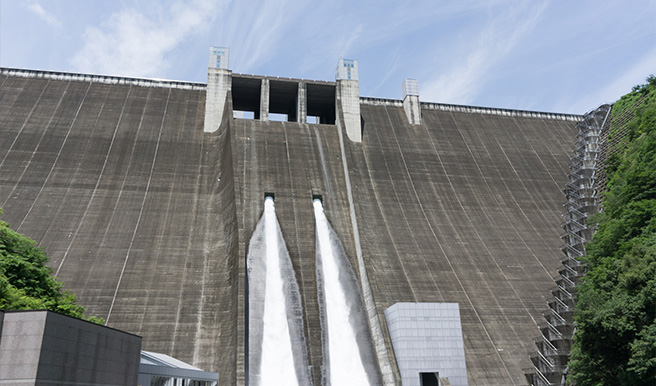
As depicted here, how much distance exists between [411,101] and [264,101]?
11135 mm

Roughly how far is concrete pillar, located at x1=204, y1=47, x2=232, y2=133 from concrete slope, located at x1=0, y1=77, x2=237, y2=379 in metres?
0.99

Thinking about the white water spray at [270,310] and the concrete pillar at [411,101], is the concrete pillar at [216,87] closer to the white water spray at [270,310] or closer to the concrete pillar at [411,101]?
the white water spray at [270,310]

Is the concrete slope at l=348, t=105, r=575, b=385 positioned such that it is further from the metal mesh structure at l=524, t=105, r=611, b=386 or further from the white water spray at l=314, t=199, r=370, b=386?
the white water spray at l=314, t=199, r=370, b=386

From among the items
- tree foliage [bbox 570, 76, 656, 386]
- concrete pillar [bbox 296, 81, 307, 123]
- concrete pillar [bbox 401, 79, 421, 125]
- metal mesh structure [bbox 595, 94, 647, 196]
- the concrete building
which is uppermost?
concrete pillar [bbox 401, 79, 421, 125]

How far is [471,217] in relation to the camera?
3053cm

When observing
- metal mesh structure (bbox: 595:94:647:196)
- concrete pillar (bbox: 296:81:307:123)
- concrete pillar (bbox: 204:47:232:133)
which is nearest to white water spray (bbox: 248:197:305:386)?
concrete pillar (bbox: 204:47:232:133)

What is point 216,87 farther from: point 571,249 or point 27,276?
point 571,249

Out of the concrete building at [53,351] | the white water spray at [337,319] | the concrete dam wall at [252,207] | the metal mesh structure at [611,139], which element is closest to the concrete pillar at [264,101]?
the concrete dam wall at [252,207]

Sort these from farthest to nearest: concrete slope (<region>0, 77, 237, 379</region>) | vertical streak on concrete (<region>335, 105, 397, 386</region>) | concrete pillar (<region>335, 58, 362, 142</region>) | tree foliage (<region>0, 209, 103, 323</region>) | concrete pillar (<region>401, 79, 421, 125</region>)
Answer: concrete pillar (<region>401, 79, 421, 125</region>)
concrete pillar (<region>335, 58, 362, 142</region>)
concrete slope (<region>0, 77, 237, 379</region>)
vertical streak on concrete (<region>335, 105, 397, 386</region>)
tree foliage (<region>0, 209, 103, 323</region>)

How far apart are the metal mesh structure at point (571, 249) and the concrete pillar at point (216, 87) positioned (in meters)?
22.5

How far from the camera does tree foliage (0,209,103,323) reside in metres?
15.8

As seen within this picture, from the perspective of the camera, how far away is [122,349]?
12484 millimetres

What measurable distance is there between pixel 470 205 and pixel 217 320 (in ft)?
55.3

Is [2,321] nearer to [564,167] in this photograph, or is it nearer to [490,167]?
[490,167]
